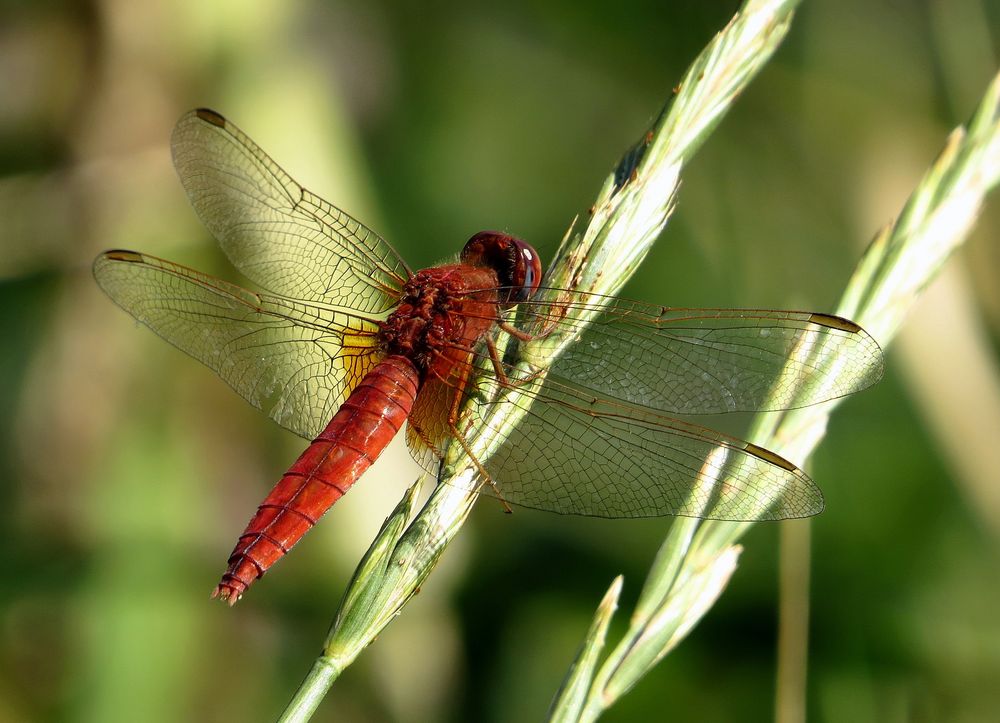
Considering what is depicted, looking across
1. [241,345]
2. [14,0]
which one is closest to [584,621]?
[241,345]

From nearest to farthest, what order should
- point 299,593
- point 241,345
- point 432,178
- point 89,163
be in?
point 241,345
point 299,593
point 89,163
point 432,178

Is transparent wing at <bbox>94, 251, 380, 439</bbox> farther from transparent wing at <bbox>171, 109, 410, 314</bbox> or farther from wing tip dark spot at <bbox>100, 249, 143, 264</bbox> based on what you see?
transparent wing at <bbox>171, 109, 410, 314</bbox>

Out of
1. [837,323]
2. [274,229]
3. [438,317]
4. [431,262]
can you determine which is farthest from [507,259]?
[431,262]

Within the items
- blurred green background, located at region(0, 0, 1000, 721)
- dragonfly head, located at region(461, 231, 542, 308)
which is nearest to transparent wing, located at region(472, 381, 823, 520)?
dragonfly head, located at region(461, 231, 542, 308)

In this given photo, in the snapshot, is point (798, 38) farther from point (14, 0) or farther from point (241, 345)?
point (14, 0)

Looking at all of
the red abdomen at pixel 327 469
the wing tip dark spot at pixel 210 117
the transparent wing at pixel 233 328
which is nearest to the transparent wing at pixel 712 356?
the red abdomen at pixel 327 469

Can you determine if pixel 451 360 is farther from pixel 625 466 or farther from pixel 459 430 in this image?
pixel 625 466

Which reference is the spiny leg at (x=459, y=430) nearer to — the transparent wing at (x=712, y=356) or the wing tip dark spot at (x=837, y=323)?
the transparent wing at (x=712, y=356)

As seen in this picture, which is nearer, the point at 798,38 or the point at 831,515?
the point at 831,515
